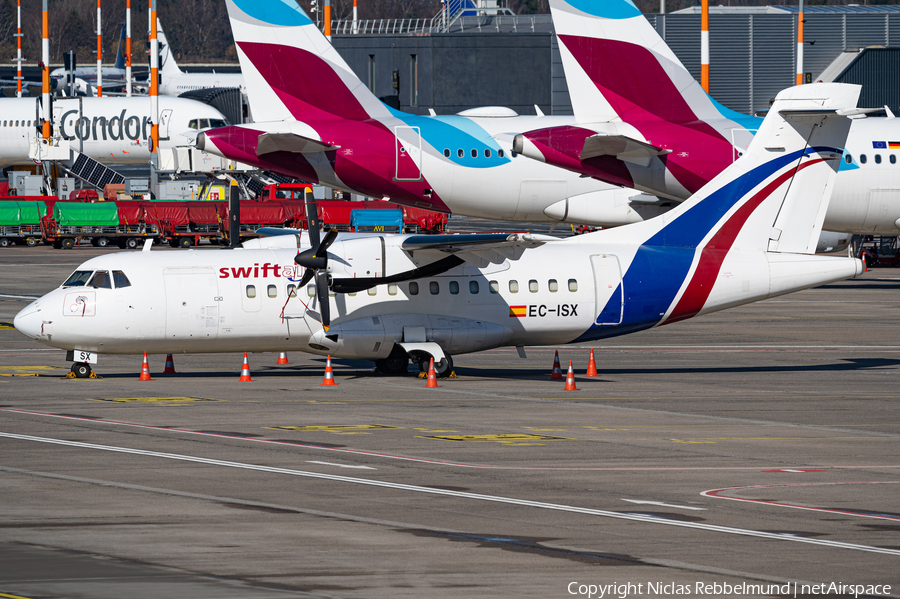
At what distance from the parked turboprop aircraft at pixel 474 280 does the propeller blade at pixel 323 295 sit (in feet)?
0.11

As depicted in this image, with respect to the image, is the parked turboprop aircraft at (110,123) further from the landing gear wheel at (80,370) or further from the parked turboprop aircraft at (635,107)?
the landing gear wheel at (80,370)

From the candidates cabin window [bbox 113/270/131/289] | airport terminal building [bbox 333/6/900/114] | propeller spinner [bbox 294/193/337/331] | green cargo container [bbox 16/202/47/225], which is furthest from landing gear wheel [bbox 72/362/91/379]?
airport terminal building [bbox 333/6/900/114]

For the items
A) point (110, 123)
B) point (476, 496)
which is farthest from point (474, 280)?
point (110, 123)

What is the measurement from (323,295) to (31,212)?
45.8 metres

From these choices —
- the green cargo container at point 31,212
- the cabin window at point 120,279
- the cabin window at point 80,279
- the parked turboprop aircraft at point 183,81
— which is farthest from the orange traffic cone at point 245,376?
the parked turboprop aircraft at point 183,81

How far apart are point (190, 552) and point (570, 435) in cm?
993

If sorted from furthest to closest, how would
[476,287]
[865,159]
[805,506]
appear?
[865,159], [476,287], [805,506]

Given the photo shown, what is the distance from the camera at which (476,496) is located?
53.2 ft

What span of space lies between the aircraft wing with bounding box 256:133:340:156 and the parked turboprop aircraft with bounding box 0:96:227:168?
50.0m

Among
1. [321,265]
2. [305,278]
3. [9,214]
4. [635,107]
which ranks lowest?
[305,278]

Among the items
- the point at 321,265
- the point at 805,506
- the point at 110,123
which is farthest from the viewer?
the point at 110,123

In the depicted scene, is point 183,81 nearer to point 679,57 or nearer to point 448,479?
point 679,57

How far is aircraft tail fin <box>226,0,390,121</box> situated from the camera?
41.1 metres

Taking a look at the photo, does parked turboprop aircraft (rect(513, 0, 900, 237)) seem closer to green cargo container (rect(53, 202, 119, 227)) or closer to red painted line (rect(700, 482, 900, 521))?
red painted line (rect(700, 482, 900, 521))
